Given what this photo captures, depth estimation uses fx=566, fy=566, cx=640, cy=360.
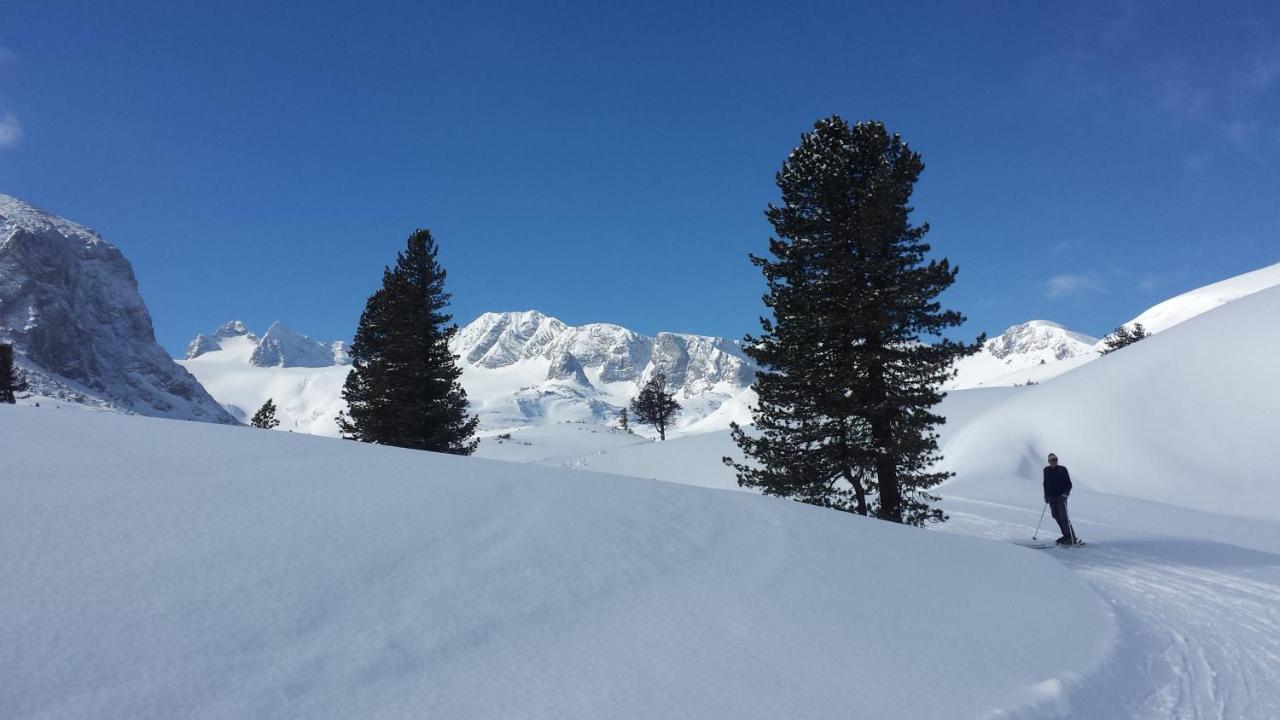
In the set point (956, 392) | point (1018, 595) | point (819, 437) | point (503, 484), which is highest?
point (956, 392)

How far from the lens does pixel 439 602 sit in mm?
3693

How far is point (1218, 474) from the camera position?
754 inches

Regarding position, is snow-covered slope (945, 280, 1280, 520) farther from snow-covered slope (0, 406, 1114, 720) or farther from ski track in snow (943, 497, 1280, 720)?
snow-covered slope (0, 406, 1114, 720)

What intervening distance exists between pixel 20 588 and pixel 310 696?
66.2 inches

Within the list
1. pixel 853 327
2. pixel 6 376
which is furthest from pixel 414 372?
pixel 6 376

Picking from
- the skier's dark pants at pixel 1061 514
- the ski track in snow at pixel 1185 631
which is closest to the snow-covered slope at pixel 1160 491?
the ski track in snow at pixel 1185 631

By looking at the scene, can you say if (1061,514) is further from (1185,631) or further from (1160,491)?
(1160,491)

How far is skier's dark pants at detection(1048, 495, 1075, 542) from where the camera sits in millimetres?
11930

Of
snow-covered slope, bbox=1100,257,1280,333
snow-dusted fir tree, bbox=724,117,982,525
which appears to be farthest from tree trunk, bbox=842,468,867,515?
snow-covered slope, bbox=1100,257,1280,333

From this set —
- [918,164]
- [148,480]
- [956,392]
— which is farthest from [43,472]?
[956,392]

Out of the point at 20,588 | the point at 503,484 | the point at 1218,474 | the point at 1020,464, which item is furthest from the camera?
the point at 1020,464

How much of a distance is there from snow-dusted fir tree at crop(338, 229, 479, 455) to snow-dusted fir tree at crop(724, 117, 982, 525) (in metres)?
15.2

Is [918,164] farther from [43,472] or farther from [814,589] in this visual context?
[43,472]

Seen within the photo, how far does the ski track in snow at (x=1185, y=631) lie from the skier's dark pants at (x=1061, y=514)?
39cm
